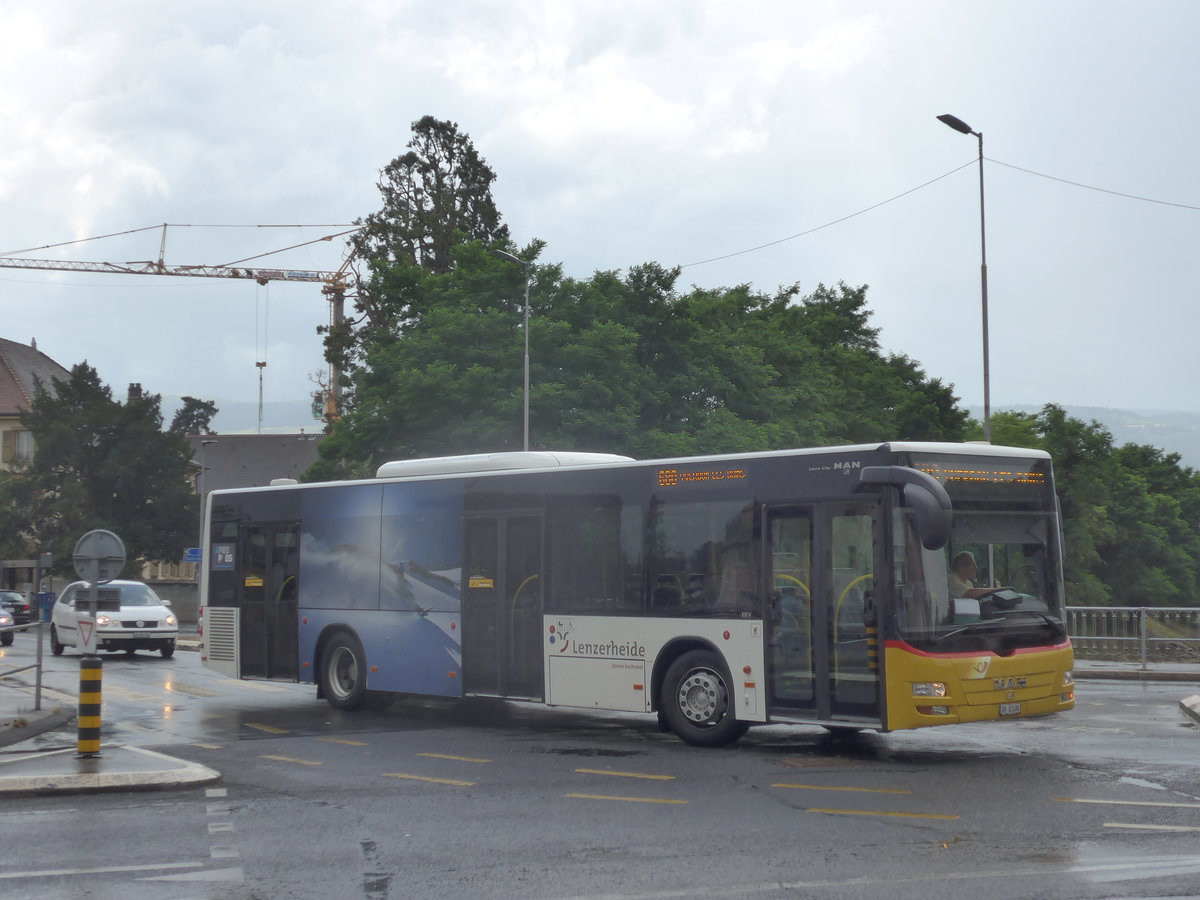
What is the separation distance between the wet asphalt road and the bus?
62 centimetres

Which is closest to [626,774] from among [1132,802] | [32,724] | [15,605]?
[1132,802]

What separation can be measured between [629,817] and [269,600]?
35.9ft

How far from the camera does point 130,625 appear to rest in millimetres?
31031

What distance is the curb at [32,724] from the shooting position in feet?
49.9

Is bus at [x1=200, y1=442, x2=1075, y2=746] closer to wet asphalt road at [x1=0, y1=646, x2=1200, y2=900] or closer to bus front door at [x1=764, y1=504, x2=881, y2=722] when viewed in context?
bus front door at [x1=764, y1=504, x2=881, y2=722]

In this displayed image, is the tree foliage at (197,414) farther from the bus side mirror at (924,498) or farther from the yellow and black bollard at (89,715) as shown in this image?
the bus side mirror at (924,498)

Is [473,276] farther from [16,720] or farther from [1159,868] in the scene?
[1159,868]

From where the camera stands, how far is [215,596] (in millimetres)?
20938

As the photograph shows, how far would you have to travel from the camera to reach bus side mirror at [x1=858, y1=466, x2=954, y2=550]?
1222 cm

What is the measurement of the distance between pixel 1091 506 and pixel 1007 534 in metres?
63.6

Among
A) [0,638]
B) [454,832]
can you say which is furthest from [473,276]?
[454,832]

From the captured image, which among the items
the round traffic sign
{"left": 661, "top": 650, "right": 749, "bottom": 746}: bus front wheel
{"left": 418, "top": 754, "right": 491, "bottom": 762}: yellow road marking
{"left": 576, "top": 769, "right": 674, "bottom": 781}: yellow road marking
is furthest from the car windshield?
{"left": 576, "top": 769, "right": 674, "bottom": 781}: yellow road marking

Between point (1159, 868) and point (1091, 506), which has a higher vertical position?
point (1091, 506)

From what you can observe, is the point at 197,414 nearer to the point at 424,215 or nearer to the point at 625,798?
the point at 424,215
